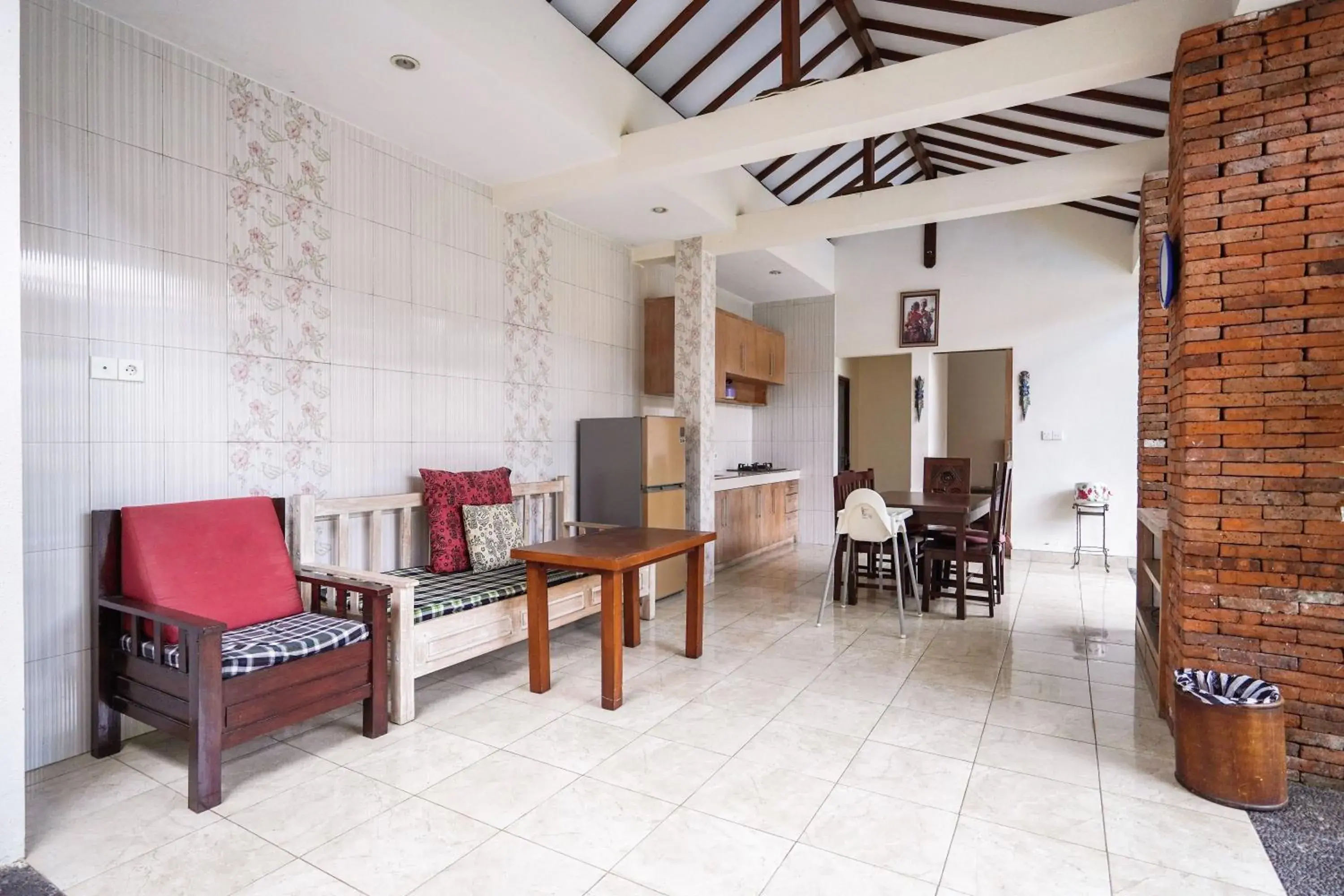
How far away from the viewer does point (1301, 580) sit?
8.31ft

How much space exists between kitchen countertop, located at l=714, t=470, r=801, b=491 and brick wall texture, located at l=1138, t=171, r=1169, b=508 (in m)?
3.22

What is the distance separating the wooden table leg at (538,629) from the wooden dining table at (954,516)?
258 cm

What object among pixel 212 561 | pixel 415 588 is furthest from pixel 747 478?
pixel 212 561

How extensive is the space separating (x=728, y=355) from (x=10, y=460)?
5499mm

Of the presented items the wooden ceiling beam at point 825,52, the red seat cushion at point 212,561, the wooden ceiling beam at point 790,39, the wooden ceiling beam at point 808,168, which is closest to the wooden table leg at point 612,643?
the red seat cushion at point 212,561

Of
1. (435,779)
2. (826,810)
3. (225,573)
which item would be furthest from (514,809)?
(225,573)

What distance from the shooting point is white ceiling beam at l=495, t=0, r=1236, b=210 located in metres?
2.97

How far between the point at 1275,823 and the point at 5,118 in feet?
14.9

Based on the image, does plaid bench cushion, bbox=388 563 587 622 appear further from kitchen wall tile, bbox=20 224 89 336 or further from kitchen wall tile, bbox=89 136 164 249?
kitchen wall tile, bbox=89 136 164 249

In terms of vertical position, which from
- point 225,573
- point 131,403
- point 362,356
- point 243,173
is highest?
point 243,173

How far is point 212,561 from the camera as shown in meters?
2.82

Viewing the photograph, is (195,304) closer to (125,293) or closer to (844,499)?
(125,293)

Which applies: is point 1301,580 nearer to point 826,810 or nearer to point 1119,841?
point 1119,841

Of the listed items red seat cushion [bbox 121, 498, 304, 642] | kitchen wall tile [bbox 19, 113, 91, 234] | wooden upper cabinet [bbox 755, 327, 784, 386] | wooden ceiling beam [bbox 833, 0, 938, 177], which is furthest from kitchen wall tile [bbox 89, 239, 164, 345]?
wooden upper cabinet [bbox 755, 327, 784, 386]
